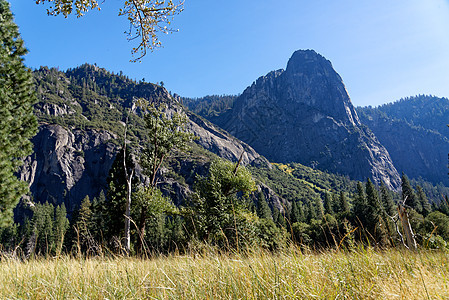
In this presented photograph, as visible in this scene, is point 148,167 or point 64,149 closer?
point 148,167

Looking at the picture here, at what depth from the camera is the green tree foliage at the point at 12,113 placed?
42.6ft

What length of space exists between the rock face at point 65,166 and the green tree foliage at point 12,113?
16587cm

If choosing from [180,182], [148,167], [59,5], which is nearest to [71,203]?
[180,182]

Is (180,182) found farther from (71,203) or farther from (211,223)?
(211,223)

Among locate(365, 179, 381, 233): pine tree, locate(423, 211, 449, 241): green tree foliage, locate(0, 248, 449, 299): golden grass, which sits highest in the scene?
locate(0, 248, 449, 299): golden grass

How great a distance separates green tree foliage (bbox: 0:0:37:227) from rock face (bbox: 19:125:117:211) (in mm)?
165871

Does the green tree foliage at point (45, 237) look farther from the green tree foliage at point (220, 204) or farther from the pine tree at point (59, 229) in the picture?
the green tree foliage at point (220, 204)

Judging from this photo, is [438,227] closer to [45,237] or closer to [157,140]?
[45,237]

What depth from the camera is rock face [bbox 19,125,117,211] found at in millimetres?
159138

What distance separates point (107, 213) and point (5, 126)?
1669 centimetres

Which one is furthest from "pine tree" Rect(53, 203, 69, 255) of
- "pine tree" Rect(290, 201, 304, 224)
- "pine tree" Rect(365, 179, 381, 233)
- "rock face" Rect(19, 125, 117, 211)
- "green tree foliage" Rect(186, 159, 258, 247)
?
"rock face" Rect(19, 125, 117, 211)

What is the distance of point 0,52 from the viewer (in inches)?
537

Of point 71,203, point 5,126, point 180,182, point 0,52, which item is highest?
point 0,52

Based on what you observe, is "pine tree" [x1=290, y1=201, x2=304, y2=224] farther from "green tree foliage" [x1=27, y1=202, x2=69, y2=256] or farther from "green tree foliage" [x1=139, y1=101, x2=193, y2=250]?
"green tree foliage" [x1=139, y1=101, x2=193, y2=250]
